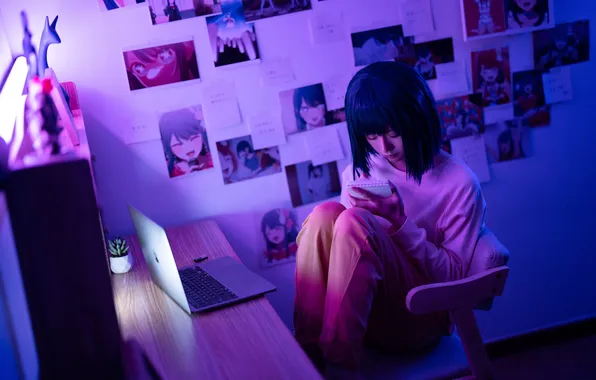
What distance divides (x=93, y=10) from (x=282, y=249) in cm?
97

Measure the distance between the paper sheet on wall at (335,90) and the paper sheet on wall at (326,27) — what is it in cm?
12

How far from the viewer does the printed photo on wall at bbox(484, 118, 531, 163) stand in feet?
7.54

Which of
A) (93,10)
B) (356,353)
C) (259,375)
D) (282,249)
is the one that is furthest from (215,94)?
(259,375)

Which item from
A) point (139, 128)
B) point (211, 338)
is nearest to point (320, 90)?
point (139, 128)

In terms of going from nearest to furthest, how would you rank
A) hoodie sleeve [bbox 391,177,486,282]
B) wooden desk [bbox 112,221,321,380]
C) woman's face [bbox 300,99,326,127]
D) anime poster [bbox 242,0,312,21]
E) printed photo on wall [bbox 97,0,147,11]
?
wooden desk [bbox 112,221,321,380] < hoodie sleeve [bbox 391,177,486,282] < printed photo on wall [bbox 97,0,147,11] < anime poster [bbox 242,0,312,21] < woman's face [bbox 300,99,326,127]

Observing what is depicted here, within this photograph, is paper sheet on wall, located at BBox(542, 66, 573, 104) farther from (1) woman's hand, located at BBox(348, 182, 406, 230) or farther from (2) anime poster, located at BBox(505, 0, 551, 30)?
(1) woman's hand, located at BBox(348, 182, 406, 230)

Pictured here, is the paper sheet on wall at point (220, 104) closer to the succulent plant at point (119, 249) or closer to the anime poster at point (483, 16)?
the succulent plant at point (119, 249)

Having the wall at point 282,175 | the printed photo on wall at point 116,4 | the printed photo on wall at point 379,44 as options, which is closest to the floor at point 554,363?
the wall at point 282,175

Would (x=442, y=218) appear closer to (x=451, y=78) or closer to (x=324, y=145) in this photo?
(x=324, y=145)

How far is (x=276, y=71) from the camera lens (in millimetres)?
2082

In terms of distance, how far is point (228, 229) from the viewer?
7.07ft

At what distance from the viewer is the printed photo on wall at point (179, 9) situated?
77.2 inches

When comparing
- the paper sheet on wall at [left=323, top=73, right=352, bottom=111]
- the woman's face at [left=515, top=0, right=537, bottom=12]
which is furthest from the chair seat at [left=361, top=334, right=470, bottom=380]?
the woman's face at [left=515, top=0, right=537, bottom=12]

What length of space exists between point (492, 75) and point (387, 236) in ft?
3.29
